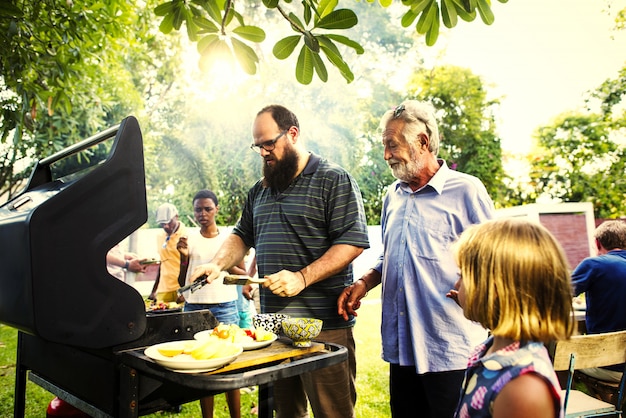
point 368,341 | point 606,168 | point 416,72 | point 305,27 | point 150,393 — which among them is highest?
point 416,72

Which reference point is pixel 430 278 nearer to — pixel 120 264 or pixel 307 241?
pixel 307 241

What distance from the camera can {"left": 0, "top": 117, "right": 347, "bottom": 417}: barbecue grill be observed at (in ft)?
4.68

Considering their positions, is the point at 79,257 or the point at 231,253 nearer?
the point at 79,257

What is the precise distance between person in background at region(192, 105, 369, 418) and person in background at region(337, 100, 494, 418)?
0.50 feet

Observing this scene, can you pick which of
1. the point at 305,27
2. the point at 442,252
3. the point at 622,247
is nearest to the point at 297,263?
the point at 442,252

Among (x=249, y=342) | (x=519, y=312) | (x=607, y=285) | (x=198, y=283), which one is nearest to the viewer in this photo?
(x=519, y=312)

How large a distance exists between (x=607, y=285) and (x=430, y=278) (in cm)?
241

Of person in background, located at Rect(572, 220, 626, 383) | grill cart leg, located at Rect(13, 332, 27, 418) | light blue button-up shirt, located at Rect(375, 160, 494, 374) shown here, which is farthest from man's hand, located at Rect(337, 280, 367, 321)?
person in background, located at Rect(572, 220, 626, 383)

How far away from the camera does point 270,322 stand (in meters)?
1.88

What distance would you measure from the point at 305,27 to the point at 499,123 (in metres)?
15.3

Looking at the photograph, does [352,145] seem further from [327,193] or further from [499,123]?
→ [327,193]

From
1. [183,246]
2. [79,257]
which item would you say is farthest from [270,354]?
[183,246]

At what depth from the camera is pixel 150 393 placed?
152cm

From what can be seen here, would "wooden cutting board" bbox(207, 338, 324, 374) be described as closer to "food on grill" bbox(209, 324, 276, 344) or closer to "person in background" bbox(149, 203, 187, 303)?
"food on grill" bbox(209, 324, 276, 344)
